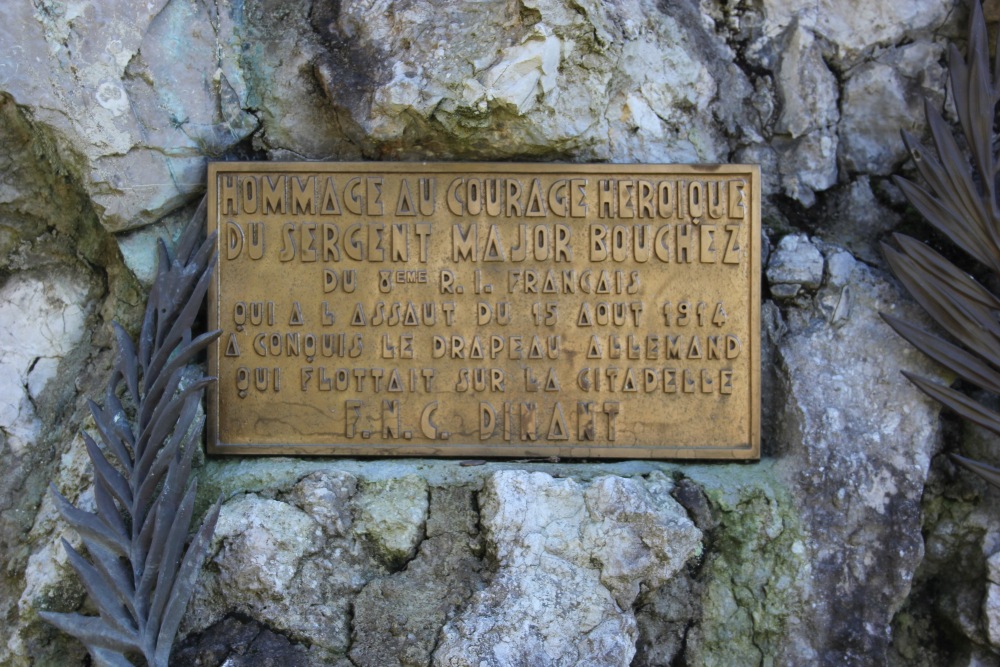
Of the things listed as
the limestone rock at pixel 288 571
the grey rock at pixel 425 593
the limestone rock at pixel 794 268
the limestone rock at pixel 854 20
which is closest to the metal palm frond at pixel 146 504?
the limestone rock at pixel 288 571

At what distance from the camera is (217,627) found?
8.44 feet

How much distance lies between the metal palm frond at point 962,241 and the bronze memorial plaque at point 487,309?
0.52m

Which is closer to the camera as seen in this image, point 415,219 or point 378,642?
point 378,642

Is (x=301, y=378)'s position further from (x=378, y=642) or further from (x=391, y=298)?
→ (x=378, y=642)

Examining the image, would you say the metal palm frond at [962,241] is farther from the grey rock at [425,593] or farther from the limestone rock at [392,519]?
the limestone rock at [392,519]

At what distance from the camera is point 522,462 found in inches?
110

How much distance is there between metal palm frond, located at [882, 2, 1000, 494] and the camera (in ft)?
8.89

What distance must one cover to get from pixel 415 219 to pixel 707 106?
1121mm

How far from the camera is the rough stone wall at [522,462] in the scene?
260 centimetres

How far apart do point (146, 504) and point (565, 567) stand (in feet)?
4.22

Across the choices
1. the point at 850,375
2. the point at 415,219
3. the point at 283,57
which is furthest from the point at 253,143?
the point at 850,375

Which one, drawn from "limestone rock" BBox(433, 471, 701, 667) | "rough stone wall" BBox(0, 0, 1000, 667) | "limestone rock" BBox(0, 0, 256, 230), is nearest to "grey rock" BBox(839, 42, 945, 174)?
"rough stone wall" BBox(0, 0, 1000, 667)

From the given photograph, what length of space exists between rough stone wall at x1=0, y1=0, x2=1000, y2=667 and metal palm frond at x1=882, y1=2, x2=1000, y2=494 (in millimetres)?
105

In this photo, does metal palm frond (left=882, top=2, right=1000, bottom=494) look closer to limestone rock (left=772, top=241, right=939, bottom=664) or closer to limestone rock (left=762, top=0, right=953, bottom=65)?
limestone rock (left=772, top=241, right=939, bottom=664)
